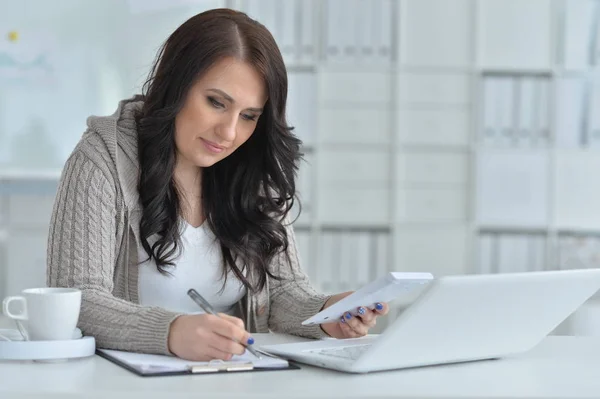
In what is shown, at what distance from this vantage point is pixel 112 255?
5.20 ft

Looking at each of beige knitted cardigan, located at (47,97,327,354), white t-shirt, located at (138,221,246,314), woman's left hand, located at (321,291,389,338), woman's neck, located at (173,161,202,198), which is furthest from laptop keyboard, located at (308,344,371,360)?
woman's neck, located at (173,161,202,198)

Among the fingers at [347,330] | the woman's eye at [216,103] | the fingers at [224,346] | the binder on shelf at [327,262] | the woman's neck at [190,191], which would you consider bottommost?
the binder on shelf at [327,262]

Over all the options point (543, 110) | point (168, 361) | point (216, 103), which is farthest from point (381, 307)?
point (543, 110)

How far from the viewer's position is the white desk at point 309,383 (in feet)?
3.48

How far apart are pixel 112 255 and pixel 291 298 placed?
40 cm

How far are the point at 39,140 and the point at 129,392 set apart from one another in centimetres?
299

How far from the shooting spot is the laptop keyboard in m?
1.28

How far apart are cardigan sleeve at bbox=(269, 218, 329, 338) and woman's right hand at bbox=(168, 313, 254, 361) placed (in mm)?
375

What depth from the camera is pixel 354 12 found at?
153 inches

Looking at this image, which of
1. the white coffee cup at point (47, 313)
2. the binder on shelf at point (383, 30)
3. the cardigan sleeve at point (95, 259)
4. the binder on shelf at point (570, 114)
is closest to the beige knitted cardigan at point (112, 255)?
the cardigan sleeve at point (95, 259)

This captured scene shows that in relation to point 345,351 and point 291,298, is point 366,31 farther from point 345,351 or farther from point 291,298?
point 345,351

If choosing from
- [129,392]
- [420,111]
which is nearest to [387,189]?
[420,111]

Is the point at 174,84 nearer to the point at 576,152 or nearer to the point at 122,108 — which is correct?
the point at 122,108

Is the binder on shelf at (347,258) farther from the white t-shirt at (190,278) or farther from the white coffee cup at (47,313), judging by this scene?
the white coffee cup at (47,313)
